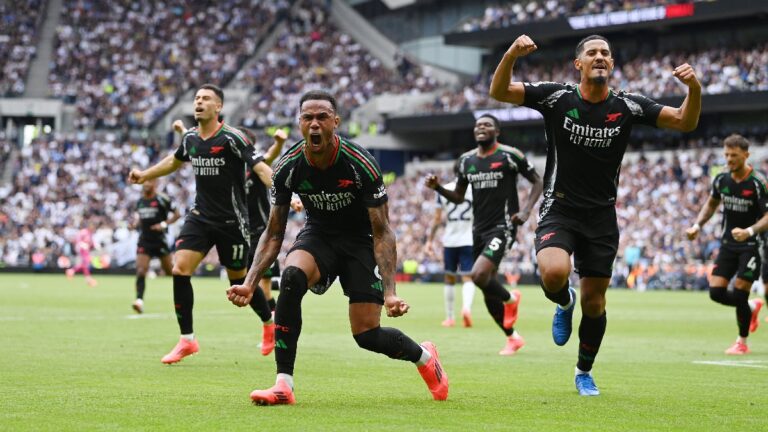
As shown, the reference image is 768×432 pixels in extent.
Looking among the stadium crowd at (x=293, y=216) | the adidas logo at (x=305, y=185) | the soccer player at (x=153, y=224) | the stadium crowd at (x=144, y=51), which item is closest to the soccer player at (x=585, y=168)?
the adidas logo at (x=305, y=185)

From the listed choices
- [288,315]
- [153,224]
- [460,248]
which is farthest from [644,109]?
[153,224]

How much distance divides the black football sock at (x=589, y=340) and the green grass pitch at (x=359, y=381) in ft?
0.92

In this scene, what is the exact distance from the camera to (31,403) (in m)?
7.91

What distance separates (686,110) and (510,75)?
4.23ft

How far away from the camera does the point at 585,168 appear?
8.86m

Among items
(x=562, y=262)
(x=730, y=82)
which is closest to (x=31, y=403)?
(x=562, y=262)

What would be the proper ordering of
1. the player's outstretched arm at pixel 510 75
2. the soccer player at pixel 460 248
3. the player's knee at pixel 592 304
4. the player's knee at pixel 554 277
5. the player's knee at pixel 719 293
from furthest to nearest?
the soccer player at pixel 460 248
the player's knee at pixel 719 293
the player's knee at pixel 592 304
the player's knee at pixel 554 277
the player's outstretched arm at pixel 510 75

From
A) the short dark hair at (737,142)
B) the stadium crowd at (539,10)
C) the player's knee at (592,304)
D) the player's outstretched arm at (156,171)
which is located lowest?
the player's knee at (592,304)

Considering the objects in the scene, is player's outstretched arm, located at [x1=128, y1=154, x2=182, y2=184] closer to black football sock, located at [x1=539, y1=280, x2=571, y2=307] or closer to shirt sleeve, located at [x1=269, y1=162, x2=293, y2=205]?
shirt sleeve, located at [x1=269, y1=162, x2=293, y2=205]

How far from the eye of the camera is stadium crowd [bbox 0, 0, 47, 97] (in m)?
62.0

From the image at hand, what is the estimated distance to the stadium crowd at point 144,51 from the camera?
2446 inches

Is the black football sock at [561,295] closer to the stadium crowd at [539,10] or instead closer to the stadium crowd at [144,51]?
the stadium crowd at [539,10]

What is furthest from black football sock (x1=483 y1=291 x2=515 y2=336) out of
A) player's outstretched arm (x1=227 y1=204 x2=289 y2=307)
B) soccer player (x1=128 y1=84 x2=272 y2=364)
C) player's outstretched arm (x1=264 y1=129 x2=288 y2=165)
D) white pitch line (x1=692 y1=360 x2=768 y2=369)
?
player's outstretched arm (x1=227 y1=204 x2=289 y2=307)

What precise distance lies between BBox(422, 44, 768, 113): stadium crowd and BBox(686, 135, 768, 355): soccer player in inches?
1328
